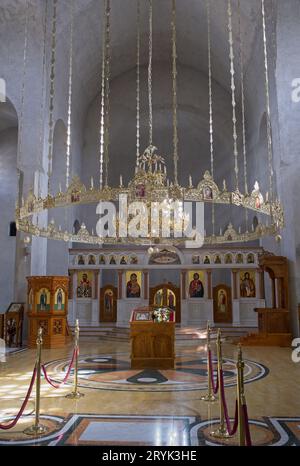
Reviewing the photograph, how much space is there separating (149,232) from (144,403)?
4260 mm

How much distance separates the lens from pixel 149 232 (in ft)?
31.8

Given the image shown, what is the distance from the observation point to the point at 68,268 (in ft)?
56.2

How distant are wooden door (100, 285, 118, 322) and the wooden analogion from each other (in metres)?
4.97

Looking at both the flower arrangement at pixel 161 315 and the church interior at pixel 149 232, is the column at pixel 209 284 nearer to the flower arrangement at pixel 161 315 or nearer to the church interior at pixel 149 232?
the church interior at pixel 149 232

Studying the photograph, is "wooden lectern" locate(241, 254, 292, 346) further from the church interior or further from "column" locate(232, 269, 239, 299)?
"column" locate(232, 269, 239, 299)

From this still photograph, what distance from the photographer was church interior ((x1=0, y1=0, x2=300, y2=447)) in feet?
19.4

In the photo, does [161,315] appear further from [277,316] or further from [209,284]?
A: [209,284]

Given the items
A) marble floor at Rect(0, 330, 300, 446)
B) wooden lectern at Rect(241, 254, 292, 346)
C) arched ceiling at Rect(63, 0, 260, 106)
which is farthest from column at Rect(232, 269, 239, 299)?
arched ceiling at Rect(63, 0, 260, 106)

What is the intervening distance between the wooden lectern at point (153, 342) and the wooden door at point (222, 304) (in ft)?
27.3

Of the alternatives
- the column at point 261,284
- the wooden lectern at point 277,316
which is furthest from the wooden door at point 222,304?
the wooden lectern at point 277,316

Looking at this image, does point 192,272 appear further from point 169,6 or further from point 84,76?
point 169,6

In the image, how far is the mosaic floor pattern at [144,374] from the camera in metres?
7.38

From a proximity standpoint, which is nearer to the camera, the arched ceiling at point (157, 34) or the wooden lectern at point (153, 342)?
the wooden lectern at point (153, 342)

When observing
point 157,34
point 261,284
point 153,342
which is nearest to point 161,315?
point 153,342
